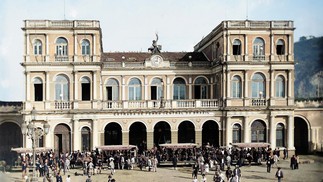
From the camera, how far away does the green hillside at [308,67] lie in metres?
26.0

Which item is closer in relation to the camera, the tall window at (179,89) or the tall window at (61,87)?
the tall window at (61,87)

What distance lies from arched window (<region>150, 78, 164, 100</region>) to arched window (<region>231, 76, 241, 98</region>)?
7162 millimetres

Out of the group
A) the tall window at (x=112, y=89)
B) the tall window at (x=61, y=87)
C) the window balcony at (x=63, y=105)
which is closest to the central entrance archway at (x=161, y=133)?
the tall window at (x=112, y=89)

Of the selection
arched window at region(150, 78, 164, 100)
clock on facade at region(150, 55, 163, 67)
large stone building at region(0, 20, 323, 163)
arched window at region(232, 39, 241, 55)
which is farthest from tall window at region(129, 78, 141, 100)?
arched window at region(232, 39, 241, 55)

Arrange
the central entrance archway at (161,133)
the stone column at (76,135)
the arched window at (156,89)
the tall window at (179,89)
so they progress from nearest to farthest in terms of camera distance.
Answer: the stone column at (76,135), the central entrance archway at (161,133), the arched window at (156,89), the tall window at (179,89)

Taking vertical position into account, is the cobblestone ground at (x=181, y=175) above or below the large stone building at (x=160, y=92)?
below

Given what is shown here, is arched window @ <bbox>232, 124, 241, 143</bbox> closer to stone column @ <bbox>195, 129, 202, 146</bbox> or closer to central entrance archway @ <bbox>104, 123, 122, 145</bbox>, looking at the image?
stone column @ <bbox>195, 129, 202, 146</bbox>

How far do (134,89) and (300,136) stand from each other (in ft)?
58.3

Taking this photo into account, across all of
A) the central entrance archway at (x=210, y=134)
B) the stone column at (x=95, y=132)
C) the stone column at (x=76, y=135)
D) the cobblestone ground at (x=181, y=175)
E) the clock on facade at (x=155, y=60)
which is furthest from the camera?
the clock on facade at (x=155, y=60)

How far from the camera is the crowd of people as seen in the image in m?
35.2

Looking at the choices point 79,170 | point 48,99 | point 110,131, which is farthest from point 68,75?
point 79,170

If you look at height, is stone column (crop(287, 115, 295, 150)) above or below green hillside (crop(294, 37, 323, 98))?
below

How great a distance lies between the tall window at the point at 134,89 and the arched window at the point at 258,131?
1139cm

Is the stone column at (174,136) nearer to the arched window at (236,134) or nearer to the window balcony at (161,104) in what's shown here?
the window balcony at (161,104)
